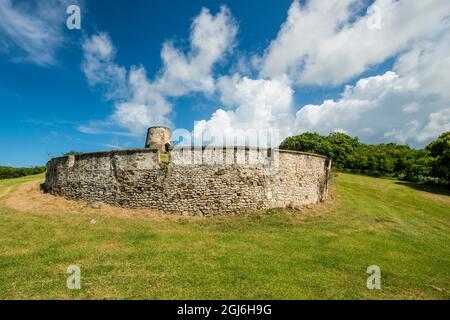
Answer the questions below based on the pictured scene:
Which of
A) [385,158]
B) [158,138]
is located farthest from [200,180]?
[385,158]

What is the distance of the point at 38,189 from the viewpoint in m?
24.6

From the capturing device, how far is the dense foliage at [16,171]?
4097 centimetres

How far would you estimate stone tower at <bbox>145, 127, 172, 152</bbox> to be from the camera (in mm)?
24172

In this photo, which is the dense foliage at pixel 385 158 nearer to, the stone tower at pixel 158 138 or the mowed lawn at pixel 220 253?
the mowed lawn at pixel 220 253

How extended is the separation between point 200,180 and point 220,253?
252 inches

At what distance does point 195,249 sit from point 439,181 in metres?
41.2

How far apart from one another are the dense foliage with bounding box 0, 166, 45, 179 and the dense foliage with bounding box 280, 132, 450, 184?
49.9 metres

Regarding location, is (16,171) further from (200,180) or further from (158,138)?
(200,180)

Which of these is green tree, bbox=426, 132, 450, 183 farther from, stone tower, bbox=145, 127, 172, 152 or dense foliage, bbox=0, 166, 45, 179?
dense foliage, bbox=0, 166, 45, 179

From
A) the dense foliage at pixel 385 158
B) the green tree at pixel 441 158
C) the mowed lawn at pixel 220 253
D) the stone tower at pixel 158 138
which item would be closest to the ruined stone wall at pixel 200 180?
the mowed lawn at pixel 220 253

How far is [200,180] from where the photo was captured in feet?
54.4

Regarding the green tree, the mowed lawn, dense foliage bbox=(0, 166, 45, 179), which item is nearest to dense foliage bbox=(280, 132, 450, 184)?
the green tree

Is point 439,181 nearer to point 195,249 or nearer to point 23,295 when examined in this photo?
point 195,249
